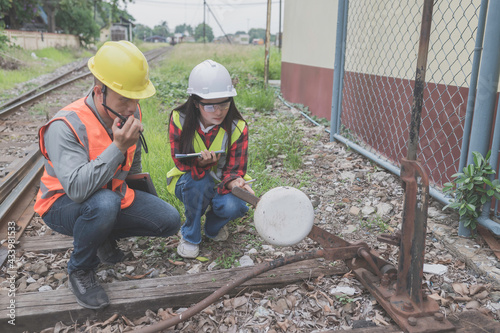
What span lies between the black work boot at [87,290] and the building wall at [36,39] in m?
18.3

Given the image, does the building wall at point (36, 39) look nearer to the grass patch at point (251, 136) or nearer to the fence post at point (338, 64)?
the grass patch at point (251, 136)

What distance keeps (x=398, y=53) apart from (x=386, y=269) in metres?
2.60

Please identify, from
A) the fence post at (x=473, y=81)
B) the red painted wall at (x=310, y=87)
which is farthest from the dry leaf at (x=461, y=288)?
the red painted wall at (x=310, y=87)

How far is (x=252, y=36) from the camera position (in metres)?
107

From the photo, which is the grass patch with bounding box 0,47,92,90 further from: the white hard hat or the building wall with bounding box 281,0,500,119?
the white hard hat

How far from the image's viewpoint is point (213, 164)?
9.32ft

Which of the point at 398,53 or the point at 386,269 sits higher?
the point at 398,53

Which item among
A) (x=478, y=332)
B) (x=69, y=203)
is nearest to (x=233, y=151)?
(x=69, y=203)

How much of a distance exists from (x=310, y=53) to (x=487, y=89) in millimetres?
4820

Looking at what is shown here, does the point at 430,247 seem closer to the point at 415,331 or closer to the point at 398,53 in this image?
the point at 415,331

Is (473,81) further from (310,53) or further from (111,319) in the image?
(310,53)

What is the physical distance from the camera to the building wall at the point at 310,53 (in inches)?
245

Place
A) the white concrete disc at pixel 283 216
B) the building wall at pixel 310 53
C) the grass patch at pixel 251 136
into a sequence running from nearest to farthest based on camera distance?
the white concrete disc at pixel 283 216 < the grass patch at pixel 251 136 < the building wall at pixel 310 53

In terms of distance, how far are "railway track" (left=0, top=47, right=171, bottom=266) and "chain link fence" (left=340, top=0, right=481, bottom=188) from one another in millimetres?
3437
